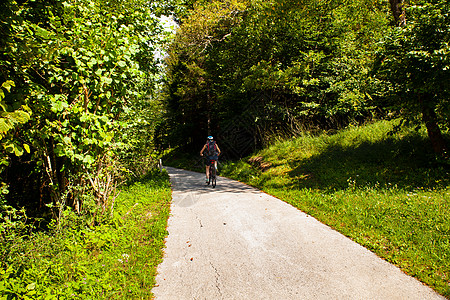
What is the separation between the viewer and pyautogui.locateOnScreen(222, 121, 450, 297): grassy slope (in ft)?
13.0

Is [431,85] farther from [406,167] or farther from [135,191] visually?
[135,191]

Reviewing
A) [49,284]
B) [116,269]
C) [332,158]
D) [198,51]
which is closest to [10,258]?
[49,284]

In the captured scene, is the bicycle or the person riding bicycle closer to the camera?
the bicycle

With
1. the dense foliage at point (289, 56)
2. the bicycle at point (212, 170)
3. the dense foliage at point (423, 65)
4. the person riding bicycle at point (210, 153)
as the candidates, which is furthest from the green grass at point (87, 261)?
the dense foliage at point (289, 56)

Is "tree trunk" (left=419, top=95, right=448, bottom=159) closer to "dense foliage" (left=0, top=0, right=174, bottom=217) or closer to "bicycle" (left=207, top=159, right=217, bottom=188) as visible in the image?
"bicycle" (left=207, top=159, right=217, bottom=188)

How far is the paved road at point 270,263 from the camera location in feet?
10.3

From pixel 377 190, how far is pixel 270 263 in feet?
13.6

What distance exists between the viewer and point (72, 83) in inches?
155

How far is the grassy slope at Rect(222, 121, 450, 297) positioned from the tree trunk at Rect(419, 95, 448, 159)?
0.99 feet

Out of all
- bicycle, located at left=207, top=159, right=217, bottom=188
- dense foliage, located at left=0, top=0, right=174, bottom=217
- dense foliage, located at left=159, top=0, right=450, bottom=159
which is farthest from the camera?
bicycle, located at left=207, top=159, right=217, bottom=188

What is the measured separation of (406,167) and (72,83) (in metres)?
8.51

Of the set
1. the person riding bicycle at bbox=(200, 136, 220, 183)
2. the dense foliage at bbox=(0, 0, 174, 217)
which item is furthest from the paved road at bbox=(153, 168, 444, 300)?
the person riding bicycle at bbox=(200, 136, 220, 183)

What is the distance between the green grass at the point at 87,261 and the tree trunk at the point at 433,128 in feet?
24.4

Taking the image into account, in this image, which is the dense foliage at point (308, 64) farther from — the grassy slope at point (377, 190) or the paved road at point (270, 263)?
the paved road at point (270, 263)
